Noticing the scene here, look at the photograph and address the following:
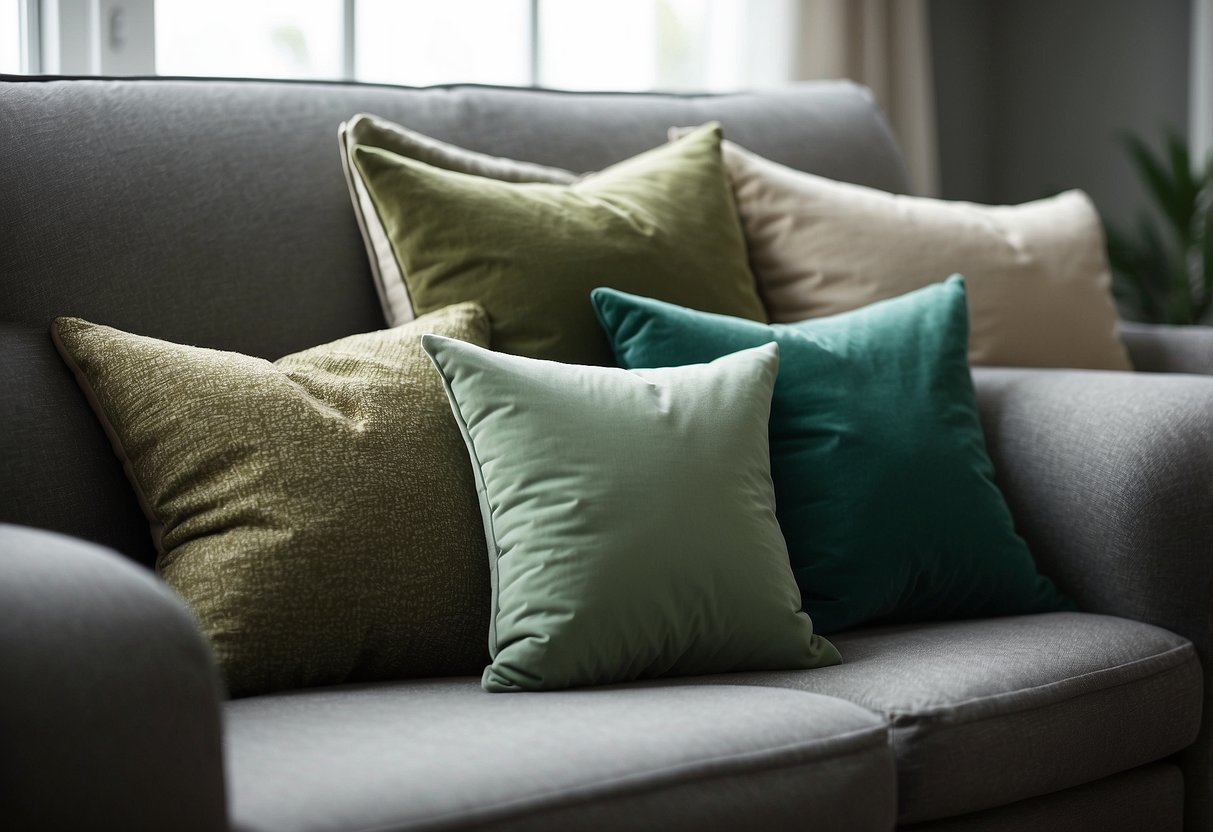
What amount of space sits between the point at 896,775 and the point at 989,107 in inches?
135

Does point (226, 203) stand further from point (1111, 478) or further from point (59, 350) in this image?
point (1111, 478)

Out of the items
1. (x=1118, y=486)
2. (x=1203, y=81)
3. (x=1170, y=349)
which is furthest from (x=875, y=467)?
(x=1203, y=81)

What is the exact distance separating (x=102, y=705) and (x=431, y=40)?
8.09ft

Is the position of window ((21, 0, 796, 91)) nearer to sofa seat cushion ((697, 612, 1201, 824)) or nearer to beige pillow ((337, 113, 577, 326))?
beige pillow ((337, 113, 577, 326))

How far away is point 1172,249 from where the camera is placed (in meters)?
3.54

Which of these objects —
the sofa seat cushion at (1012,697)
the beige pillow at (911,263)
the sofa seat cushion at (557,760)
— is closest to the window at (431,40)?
the beige pillow at (911,263)

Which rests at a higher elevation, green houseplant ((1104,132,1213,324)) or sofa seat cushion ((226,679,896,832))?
green houseplant ((1104,132,1213,324))

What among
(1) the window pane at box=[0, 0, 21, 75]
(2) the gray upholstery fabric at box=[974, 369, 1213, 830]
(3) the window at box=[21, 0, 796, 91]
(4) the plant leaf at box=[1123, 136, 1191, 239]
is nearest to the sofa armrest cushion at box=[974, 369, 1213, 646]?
(2) the gray upholstery fabric at box=[974, 369, 1213, 830]

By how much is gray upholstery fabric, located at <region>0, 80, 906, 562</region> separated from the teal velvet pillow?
377mm

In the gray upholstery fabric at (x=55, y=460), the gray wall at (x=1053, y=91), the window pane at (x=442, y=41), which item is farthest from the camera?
the gray wall at (x=1053, y=91)

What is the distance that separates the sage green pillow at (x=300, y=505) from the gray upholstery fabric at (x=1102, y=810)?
49 cm

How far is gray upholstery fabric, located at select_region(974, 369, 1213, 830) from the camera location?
1328mm

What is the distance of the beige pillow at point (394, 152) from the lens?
4.71ft

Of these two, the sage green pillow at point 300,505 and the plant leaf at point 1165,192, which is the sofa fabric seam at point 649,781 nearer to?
the sage green pillow at point 300,505
